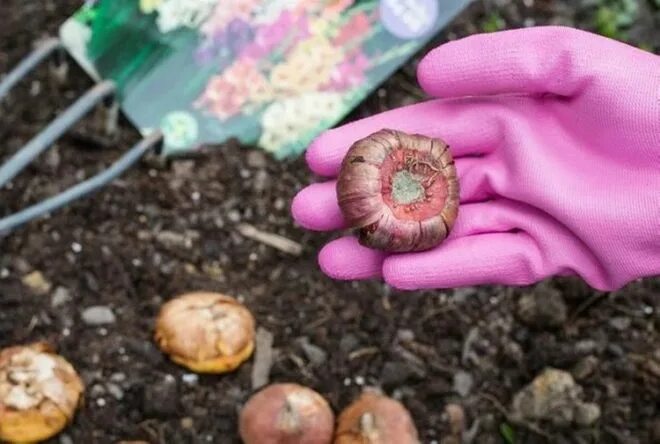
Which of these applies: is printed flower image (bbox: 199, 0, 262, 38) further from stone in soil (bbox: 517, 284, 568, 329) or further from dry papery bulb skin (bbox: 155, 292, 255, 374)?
stone in soil (bbox: 517, 284, 568, 329)

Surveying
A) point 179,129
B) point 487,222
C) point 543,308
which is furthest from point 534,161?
point 179,129

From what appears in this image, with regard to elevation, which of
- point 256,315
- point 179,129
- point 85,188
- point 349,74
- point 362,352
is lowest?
point 362,352

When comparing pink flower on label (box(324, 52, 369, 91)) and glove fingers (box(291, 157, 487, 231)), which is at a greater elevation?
glove fingers (box(291, 157, 487, 231))

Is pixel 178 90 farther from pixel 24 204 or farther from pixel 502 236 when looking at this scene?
pixel 502 236

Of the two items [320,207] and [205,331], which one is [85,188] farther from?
[320,207]

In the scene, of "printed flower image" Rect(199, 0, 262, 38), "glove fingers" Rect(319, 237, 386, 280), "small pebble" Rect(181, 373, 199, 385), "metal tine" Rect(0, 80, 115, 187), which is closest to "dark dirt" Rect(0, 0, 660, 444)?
"small pebble" Rect(181, 373, 199, 385)

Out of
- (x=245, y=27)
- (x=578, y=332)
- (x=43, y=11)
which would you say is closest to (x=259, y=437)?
(x=578, y=332)
